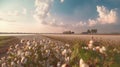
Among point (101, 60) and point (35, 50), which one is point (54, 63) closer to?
point (35, 50)

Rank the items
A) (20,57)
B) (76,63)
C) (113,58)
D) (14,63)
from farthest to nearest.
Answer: (20,57) → (14,63) → (76,63) → (113,58)

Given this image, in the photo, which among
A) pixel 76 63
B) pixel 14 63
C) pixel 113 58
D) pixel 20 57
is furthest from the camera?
pixel 20 57

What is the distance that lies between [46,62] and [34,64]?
28 cm

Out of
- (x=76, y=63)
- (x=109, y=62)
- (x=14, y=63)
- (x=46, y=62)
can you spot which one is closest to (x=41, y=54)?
(x=46, y=62)

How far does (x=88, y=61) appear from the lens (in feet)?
10.0

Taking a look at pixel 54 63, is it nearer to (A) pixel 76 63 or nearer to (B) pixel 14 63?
(B) pixel 14 63

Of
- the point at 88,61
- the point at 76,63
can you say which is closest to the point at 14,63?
the point at 76,63

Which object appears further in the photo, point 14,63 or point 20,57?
point 20,57

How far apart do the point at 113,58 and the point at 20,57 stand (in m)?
3.44

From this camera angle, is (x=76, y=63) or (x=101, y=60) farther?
(x=76, y=63)

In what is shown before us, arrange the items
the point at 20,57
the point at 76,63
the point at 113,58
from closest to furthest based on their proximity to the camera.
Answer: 1. the point at 113,58
2. the point at 76,63
3. the point at 20,57

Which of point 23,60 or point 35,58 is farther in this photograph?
point 35,58

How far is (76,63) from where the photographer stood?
3.39m

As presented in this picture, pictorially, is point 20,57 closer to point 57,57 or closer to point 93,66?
point 57,57
